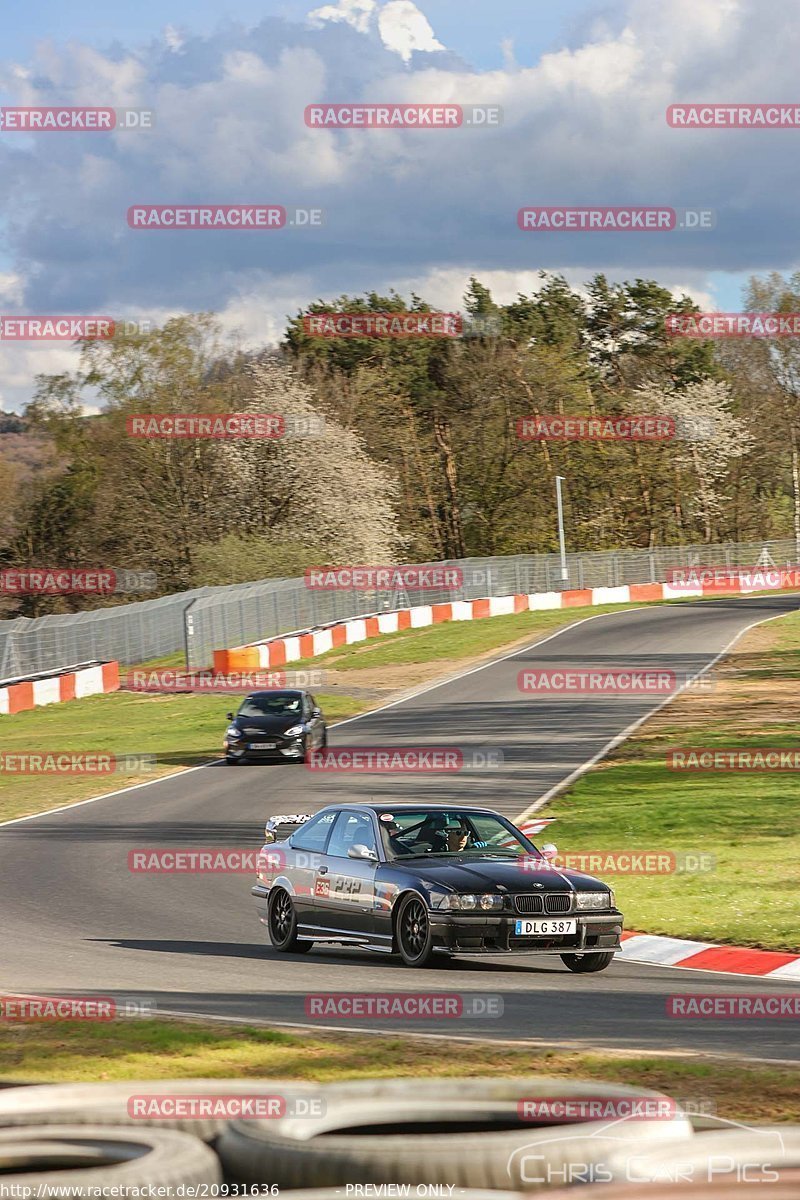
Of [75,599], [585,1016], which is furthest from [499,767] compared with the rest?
[75,599]

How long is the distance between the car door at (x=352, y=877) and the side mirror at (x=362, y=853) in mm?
12

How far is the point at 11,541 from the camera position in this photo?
7869 cm

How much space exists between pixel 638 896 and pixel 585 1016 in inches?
259

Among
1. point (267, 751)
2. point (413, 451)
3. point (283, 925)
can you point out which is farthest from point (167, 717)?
point (413, 451)

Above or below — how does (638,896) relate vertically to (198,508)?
below

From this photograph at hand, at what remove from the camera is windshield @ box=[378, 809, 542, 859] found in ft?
45.1

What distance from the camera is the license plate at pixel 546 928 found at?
12.6 m

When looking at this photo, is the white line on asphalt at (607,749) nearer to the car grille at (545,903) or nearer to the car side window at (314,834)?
the car side window at (314,834)

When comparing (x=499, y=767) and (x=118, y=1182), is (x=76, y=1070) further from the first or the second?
(x=499, y=767)

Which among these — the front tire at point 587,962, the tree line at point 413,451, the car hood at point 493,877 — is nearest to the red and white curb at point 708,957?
the front tire at point 587,962

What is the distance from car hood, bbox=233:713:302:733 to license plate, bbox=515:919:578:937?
17662mm

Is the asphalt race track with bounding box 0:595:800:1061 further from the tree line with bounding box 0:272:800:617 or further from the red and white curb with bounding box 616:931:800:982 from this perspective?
the tree line with bounding box 0:272:800:617

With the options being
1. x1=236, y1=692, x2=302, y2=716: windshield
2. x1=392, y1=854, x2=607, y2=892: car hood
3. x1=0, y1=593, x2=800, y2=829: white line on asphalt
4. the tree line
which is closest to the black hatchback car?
x1=236, y1=692, x2=302, y2=716: windshield

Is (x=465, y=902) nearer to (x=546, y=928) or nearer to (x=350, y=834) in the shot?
(x=546, y=928)
